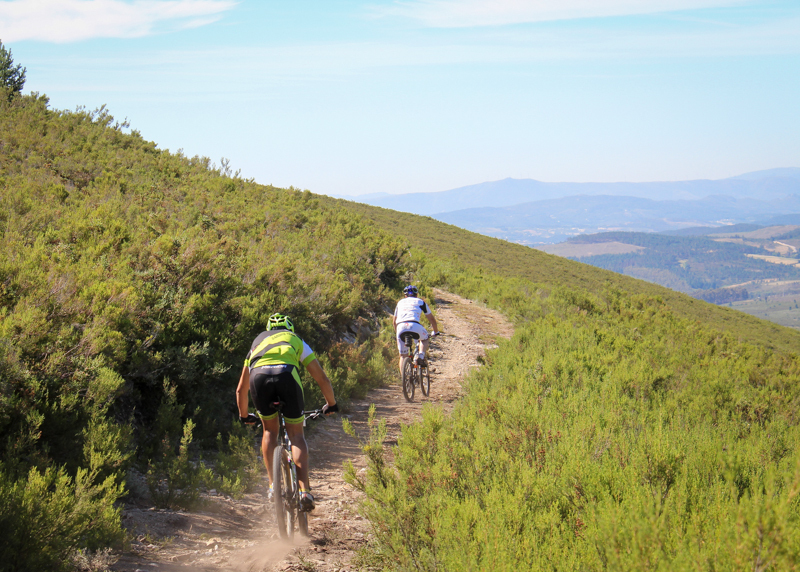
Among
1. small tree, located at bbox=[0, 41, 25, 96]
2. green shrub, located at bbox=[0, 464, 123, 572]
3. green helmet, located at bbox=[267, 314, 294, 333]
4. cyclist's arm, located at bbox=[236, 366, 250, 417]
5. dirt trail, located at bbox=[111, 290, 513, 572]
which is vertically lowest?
dirt trail, located at bbox=[111, 290, 513, 572]

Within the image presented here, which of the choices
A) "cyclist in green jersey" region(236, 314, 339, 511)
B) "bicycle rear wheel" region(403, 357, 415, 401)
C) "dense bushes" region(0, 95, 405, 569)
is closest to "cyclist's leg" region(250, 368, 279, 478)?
"cyclist in green jersey" region(236, 314, 339, 511)

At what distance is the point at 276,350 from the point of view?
4250 millimetres

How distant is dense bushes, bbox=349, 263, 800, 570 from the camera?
2564 millimetres

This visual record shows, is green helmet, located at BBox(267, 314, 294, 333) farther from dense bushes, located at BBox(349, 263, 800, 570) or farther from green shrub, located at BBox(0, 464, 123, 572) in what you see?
green shrub, located at BBox(0, 464, 123, 572)

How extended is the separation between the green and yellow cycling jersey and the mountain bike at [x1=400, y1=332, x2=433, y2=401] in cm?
479

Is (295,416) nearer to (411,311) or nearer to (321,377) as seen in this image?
(321,377)

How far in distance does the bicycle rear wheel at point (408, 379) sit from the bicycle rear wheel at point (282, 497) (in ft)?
15.3

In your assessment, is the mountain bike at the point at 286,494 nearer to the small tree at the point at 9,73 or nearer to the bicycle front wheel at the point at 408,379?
the bicycle front wheel at the point at 408,379

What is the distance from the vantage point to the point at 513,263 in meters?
39.9

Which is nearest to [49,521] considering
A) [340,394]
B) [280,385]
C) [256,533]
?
[280,385]

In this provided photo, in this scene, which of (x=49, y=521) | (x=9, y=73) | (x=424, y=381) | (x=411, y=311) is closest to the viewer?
(x=49, y=521)

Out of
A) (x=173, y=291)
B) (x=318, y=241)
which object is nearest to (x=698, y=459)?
(x=173, y=291)

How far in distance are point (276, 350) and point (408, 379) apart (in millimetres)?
5088

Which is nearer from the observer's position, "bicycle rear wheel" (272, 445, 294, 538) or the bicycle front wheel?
"bicycle rear wheel" (272, 445, 294, 538)
